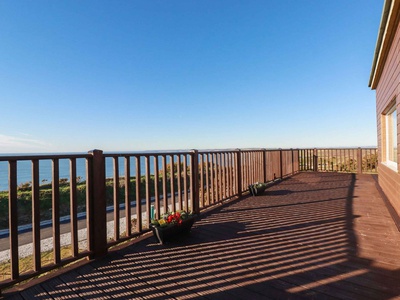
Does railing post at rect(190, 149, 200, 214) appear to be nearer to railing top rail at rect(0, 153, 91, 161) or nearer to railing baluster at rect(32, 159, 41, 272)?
railing top rail at rect(0, 153, 91, 161)

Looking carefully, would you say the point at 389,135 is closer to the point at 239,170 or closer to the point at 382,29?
the point at 382,29

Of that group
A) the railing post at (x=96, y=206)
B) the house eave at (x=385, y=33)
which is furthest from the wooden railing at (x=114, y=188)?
the house eave at (x=385, y=33)

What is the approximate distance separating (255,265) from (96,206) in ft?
4.80

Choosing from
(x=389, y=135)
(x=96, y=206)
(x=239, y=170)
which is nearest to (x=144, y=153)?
(x=96, y=206)

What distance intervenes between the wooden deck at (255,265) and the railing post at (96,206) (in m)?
0.14

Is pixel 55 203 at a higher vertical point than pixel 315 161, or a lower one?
higher

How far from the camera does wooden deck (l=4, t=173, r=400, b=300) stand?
1.39m

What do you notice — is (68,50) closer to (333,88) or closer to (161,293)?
(161,293)

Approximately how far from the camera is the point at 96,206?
1.96m

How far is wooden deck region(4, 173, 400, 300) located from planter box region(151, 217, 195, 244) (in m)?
0.09

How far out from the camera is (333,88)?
1166 centimetres

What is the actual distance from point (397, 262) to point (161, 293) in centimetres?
182

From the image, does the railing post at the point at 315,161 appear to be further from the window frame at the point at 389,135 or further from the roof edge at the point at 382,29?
the roof edge at the point at 382,29

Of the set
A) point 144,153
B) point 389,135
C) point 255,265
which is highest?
point 389,135
